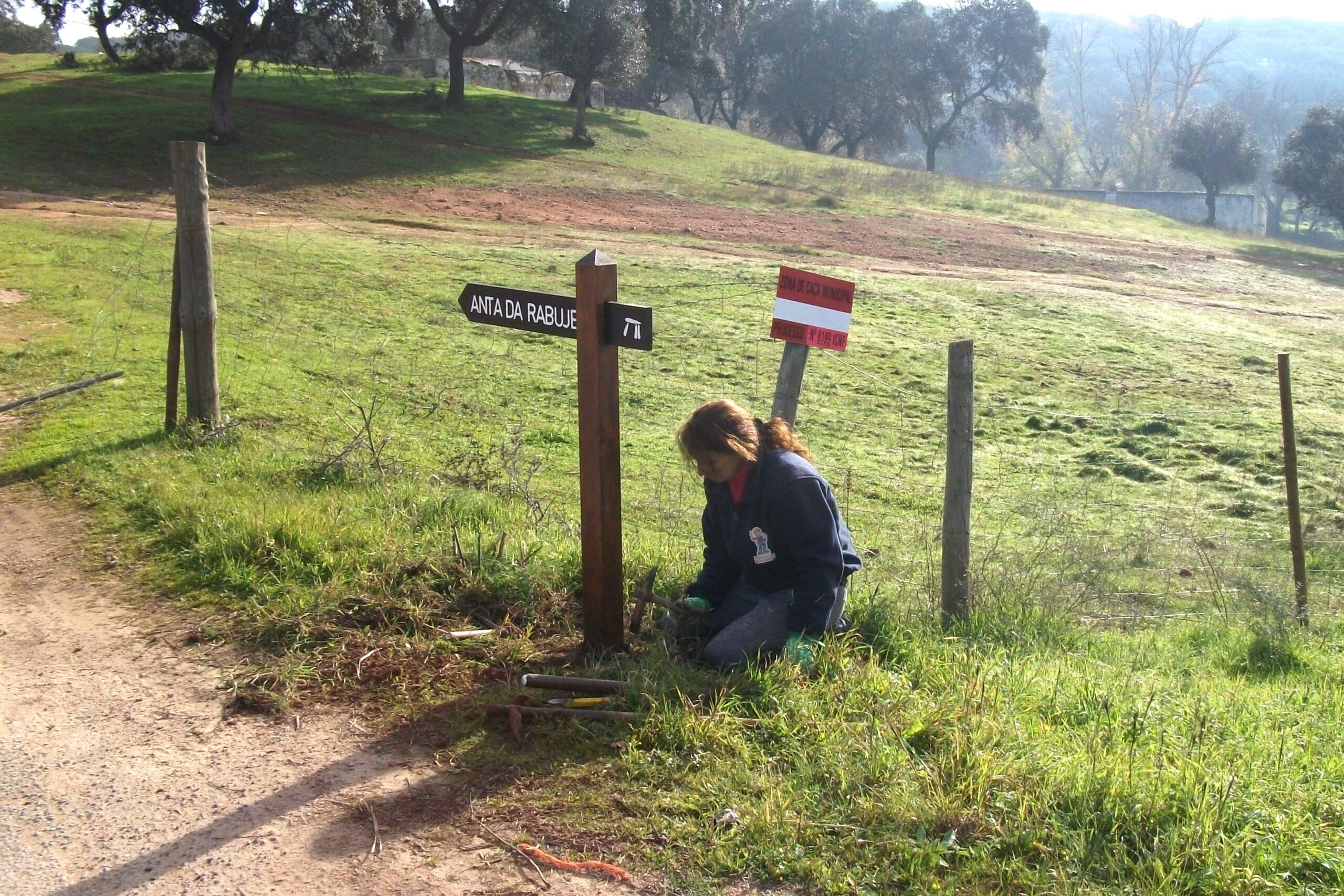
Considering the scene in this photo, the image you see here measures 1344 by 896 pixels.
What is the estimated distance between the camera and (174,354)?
6.67 metres

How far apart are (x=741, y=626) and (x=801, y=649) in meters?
0.24

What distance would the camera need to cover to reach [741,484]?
424 centimetres

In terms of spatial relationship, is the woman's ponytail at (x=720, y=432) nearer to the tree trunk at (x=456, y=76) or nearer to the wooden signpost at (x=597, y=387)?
the wooden signpost at (x=597, y=387)

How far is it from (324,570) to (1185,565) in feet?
19.7

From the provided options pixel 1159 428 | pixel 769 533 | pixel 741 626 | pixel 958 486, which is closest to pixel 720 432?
pixel 769 533

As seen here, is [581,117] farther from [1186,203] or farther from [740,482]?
[1186,203]

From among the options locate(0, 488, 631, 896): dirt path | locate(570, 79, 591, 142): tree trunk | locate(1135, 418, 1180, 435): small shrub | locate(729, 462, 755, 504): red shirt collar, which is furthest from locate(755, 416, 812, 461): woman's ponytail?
locate(570, 79, 591, 142): tree trunk

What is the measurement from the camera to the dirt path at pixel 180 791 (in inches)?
118

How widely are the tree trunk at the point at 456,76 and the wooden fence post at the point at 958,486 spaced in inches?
1346

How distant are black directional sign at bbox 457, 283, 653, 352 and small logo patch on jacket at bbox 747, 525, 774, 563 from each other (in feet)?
2.60

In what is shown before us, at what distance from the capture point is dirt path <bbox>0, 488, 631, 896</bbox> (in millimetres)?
2988

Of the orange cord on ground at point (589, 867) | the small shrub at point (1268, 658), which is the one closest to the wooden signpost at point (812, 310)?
the orange cord on ground at point (589, 867)

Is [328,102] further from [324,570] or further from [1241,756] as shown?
[1241,756]

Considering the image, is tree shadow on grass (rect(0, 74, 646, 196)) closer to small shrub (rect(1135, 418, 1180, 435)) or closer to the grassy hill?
the grassy hill
